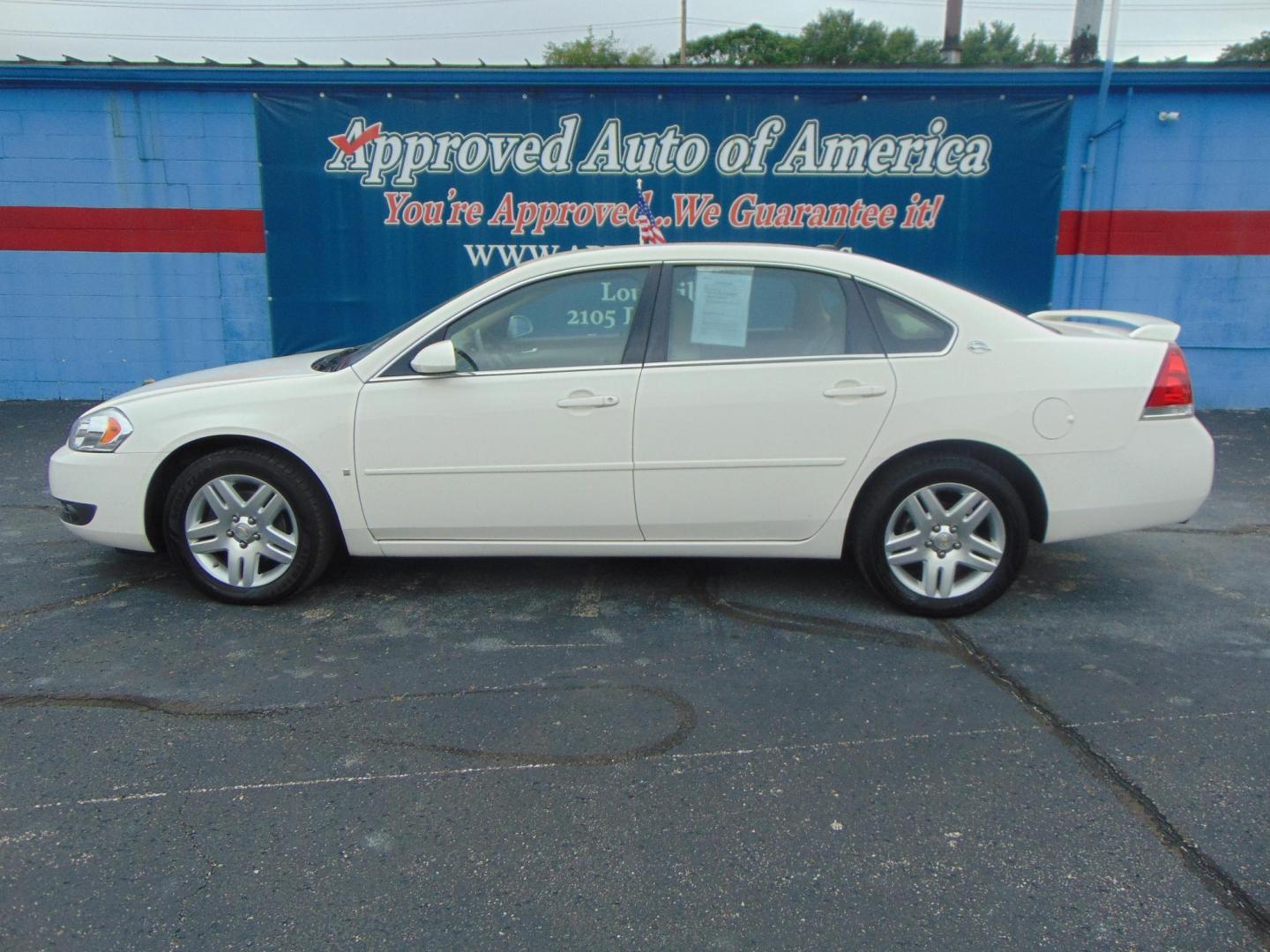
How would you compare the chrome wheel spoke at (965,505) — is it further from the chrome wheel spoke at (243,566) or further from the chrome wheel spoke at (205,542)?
the chrome wheel spoke at (205,542)

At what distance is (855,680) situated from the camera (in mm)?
3604

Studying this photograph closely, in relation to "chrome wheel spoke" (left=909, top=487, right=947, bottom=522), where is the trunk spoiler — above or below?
above

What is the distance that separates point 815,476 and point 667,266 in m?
1.13

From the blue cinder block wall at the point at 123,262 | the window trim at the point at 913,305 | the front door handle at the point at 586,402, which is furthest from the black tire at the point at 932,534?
the blue cinder block wall at the point at 123,262

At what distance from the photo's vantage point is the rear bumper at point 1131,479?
4055 millimetres

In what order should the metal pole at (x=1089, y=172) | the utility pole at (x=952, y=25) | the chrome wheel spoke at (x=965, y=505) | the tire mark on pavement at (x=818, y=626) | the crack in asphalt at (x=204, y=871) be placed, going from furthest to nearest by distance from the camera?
1. the utility pole at (x=952, y=25)
2. the metal pole at (x=1089, y=172)
3. the chrome wheel spoke at (x=965, y=505)
4. the tire mark on pavement at (x=818, y=626)
5. the crack in asphalt at (x=204, y=871)

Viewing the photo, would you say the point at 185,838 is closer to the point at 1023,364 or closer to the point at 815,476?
the point at 815,476

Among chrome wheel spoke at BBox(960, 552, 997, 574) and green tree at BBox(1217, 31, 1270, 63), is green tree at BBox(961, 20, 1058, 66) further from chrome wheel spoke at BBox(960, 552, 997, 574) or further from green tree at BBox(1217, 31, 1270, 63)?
chrome wheel spoke at BBox(960, 552, 997, 574)

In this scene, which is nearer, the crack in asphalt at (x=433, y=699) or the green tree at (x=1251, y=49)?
the crack in asphalt at (x=433, y=699)

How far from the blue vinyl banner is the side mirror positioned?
5577 millimetres

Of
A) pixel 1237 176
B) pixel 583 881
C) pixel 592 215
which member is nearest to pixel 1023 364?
pixel 583 881

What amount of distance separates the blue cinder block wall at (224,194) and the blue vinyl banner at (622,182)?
217 millimetres

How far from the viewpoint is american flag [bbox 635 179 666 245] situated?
9297mm

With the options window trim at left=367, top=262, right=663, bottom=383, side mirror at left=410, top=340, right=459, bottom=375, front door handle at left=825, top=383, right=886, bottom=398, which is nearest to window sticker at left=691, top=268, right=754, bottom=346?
window trim at left=367, top=262, right=663, bottom=383
